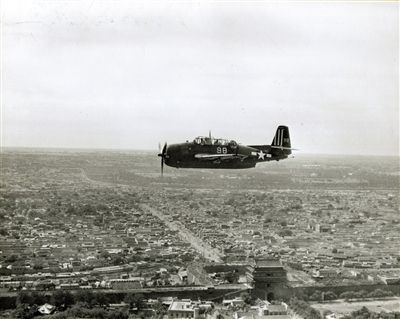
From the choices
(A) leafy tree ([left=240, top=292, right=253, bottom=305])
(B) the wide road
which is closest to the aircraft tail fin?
(A) leafy tree ([left=240, top=292, right=253, bottom=305])

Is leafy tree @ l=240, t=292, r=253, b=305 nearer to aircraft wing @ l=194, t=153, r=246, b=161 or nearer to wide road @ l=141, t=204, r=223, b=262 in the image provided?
wide road @ l=141, t=204, r=223, b=262

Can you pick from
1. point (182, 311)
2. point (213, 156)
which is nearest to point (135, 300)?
point (182, 311)

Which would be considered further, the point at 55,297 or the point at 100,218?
the point at 100,218

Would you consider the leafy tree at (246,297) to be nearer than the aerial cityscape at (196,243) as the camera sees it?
No

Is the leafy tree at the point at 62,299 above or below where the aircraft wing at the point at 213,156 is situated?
below

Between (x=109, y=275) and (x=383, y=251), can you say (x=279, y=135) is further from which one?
(x=383, y=251)

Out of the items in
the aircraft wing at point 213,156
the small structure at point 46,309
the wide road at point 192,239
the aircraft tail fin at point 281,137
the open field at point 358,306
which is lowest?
the open field at point 358,306

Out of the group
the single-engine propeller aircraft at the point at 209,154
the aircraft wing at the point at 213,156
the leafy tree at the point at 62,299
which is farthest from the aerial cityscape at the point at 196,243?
the aircraft wing at the point at 213,156

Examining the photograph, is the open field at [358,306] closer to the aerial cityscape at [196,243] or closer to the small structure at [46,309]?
the aerial cityscape at [196,243]

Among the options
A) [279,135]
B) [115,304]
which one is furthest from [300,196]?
[279,135]
